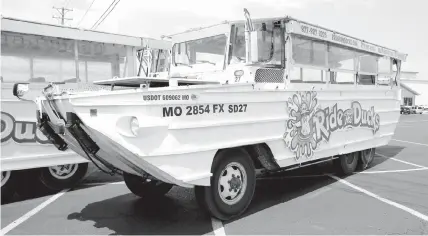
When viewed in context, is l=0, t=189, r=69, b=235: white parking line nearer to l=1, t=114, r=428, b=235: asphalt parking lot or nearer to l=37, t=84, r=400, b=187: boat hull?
l=1, t=114, r=428, b=235: asphalt parking lot

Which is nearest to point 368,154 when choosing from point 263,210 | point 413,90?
point 263,210

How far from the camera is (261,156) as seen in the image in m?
4.61

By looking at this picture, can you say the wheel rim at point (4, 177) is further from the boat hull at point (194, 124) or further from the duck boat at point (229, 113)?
the boat hull at point (194, 124)

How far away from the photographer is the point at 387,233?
3824 millimetres

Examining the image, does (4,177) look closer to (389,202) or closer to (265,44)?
(265,44)

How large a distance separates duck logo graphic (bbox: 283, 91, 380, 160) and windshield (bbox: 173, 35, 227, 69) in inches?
44.5

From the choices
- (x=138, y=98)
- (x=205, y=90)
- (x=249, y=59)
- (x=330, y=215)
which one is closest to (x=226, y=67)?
(x=249, y=59)

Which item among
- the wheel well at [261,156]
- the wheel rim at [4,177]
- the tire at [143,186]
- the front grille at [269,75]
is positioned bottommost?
the tire at [143,186]

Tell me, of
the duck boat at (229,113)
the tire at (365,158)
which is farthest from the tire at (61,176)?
the tire at (365,158)

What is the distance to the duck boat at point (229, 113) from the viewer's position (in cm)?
339

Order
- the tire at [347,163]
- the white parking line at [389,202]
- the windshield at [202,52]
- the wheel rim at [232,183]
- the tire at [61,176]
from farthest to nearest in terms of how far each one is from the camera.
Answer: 1. the tire at [347,163]
2. the tire at [61,176]
3. the windshield at [202,52]
4. the white parking line at [389,202]
5. the wheel rim at [232,183]

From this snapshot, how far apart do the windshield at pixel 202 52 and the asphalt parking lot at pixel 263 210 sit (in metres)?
1.91

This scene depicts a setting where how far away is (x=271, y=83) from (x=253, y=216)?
1.64m

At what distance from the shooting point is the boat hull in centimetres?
330
